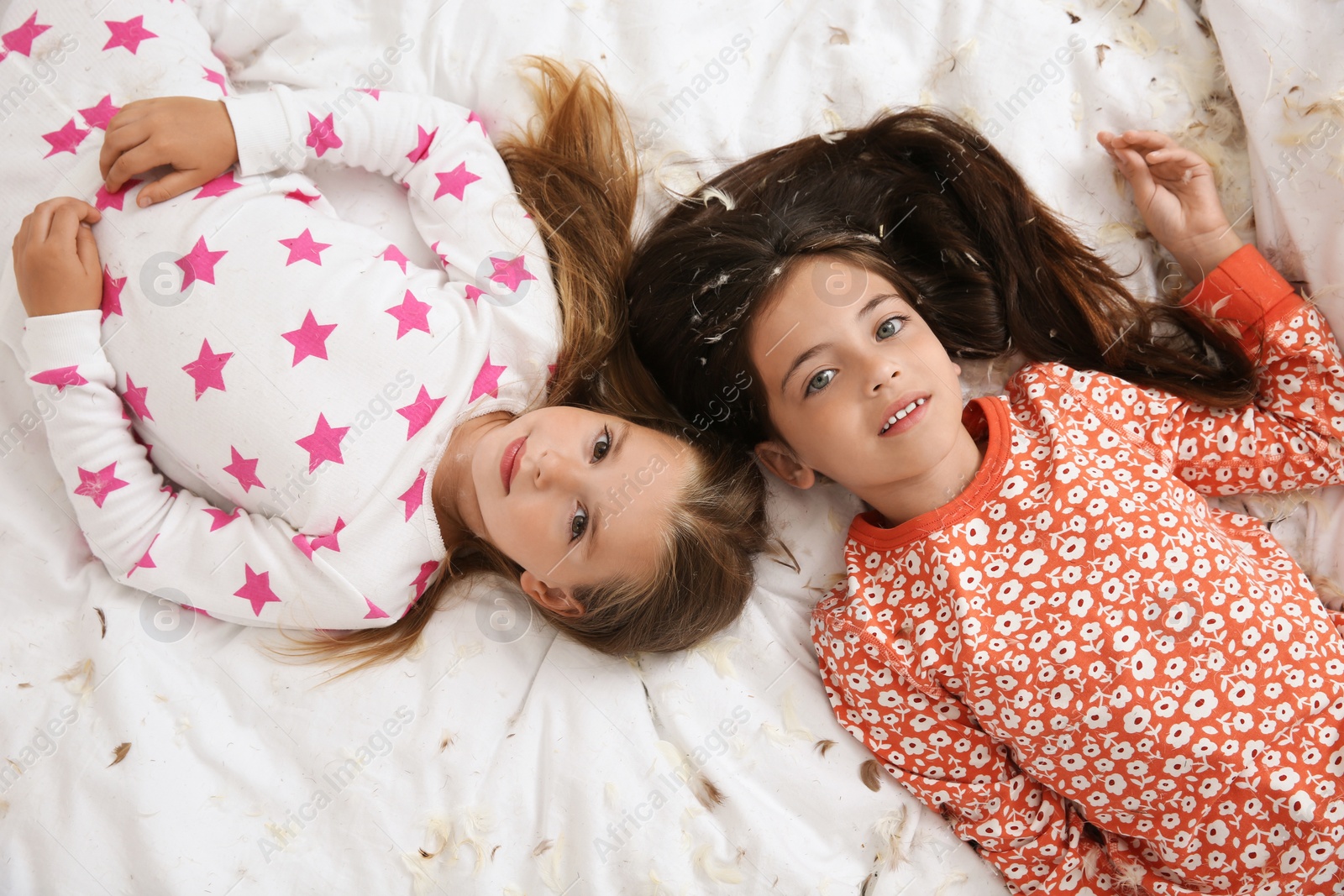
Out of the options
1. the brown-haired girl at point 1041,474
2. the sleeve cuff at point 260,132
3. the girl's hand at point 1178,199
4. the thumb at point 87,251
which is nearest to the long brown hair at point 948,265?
the brown-haired girl at point 1041,474

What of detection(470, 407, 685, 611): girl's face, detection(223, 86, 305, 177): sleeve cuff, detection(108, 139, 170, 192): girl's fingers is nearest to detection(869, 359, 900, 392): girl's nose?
detection(470, 407, 685, 611): girl's face

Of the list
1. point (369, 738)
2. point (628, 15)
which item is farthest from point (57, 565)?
point (628, 15)

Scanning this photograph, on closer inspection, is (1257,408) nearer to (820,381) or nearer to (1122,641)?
(1122,641)

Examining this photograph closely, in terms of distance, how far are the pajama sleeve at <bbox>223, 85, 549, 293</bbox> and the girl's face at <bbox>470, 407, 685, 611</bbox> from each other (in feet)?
1.12

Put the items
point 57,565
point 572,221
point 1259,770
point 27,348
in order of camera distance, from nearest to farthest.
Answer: point 1259,770, point 27,348, point 57,565, point 572,221

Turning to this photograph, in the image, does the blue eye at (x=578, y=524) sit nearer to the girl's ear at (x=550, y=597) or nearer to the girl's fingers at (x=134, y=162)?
the girl's ear at (x=550, y=597)

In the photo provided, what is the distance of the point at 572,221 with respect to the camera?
1787 millimetres

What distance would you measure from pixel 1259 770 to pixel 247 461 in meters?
1.76

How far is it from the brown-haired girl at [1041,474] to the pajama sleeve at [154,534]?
0.75 meters

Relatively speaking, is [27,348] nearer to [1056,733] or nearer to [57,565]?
[57,565]

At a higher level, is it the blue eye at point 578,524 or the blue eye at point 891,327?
the blue eye at point 891,327

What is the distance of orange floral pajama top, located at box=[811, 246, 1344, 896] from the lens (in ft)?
4.75

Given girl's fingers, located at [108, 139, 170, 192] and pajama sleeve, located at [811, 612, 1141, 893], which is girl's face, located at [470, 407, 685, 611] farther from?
girl's fingers, located at [108, 139, 170, 192]

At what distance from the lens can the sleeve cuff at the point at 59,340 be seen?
5.04 feet
